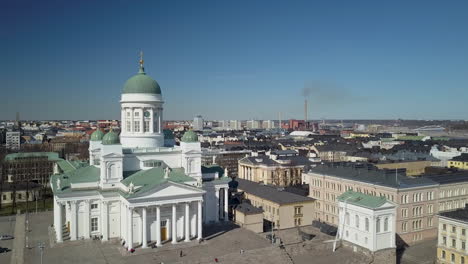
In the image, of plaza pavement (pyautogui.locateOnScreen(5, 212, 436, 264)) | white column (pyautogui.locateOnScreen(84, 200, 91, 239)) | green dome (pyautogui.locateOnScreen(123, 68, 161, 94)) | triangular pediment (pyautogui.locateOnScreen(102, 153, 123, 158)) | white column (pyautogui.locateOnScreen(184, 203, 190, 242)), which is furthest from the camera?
green dome (pyautogui.locateOnScreen(123, 68, 161, 94))

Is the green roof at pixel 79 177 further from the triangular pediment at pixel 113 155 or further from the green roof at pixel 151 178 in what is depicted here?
the green roof at pixel 151 178

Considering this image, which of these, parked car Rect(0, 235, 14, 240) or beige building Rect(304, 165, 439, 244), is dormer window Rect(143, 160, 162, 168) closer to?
parked car Rect(0, 235, 14, 240)

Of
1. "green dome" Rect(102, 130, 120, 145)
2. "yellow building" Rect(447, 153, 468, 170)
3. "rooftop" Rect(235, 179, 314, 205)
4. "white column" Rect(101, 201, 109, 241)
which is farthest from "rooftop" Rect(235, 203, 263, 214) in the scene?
"yellow building" Rect(447, 153, 468, 170)

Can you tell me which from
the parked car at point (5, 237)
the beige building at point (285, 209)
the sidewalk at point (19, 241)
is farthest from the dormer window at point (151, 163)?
the parked car at point (5, 237)

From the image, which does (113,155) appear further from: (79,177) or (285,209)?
(285,209)

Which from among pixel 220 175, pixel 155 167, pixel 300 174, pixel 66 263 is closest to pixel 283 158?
pixel 300 174

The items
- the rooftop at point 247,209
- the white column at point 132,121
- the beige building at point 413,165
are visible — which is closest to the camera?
the rooftop at point 247,209
